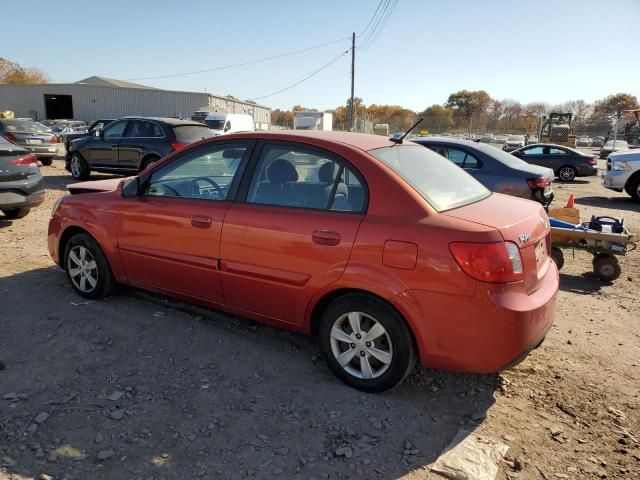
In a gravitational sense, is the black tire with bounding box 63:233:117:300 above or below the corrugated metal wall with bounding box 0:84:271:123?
below

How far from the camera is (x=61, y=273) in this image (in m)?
5.34

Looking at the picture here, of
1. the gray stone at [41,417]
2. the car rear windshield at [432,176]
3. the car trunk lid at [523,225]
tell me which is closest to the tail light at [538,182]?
the car rear windshield at [432,176]

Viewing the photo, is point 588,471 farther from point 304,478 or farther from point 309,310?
point 309,310

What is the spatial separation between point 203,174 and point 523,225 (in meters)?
2.46

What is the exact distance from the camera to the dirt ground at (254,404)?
8.40ft

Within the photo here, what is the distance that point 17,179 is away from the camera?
23.4 feet

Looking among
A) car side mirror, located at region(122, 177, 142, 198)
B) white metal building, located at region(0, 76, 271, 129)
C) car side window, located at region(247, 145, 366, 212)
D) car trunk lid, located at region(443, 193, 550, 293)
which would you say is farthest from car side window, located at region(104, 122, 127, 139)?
white metal building, located at region(0, 76, 271, 129)

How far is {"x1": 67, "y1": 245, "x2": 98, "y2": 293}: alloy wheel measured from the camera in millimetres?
4516

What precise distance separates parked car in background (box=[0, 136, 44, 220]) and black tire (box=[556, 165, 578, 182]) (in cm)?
1695

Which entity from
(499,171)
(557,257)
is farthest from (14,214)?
(557,257)

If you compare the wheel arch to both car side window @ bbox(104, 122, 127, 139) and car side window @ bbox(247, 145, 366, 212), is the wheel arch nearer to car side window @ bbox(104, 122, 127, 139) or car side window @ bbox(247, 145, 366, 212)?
car side window @ bbox(247, 145, 366, 212)

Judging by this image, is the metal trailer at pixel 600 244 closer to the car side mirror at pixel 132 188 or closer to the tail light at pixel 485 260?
the tail light at pixel 485 260

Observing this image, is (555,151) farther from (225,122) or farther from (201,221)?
(201,221)

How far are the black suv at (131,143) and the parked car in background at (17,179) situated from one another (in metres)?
4.07
